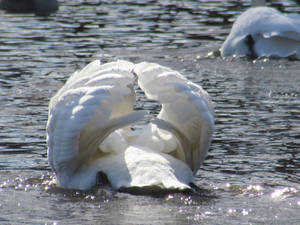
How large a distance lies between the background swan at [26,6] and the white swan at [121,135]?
13.6 meters

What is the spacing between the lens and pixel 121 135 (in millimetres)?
7133

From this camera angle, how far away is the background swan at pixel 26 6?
2034cm

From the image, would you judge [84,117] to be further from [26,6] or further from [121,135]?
[26,6]

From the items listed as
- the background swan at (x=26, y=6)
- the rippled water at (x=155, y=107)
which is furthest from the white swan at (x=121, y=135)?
the background swan at (x=26, y=6)

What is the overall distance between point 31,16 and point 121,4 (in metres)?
2.40

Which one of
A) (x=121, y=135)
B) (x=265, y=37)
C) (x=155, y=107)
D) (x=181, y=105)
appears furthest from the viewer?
(x=265, y=37)

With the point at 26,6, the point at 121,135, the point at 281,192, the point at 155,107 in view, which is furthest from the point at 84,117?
the point at 26,6

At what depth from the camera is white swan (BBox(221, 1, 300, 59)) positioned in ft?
45.6

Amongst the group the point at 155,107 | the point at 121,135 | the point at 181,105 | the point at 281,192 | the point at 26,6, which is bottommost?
the point at 26,6

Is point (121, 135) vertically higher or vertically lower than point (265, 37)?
higher

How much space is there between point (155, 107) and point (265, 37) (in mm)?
4219

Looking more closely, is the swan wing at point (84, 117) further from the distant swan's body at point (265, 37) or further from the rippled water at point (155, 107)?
the distant swan's body at point (265, 37)

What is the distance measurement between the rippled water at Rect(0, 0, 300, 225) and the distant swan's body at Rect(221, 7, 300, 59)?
297mm

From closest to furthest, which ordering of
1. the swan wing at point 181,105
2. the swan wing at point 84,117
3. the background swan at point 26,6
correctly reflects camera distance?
the swan wing at point 84,117, the swan wing at point 181,105, the background swan at point 26,6
